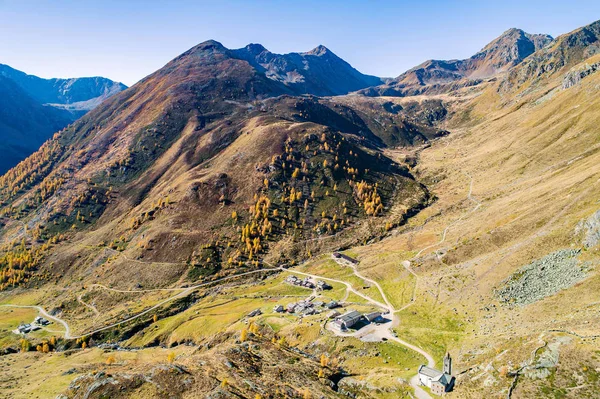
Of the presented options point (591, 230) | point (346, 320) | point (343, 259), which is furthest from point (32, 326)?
point (591, 230)

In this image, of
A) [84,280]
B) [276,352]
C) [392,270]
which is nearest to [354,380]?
[276,352]

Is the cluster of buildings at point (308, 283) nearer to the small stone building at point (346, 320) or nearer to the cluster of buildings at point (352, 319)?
the cluster of buildings at point (352, 319)

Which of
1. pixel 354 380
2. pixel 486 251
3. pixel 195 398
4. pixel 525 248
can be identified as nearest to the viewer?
pixel 195 398

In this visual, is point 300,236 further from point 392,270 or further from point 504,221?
point 504,221

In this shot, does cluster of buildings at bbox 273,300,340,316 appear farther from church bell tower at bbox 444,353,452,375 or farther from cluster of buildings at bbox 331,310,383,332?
church bell tower at bbox 444,353,452,375

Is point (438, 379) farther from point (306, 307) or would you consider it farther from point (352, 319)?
point (306, 307)

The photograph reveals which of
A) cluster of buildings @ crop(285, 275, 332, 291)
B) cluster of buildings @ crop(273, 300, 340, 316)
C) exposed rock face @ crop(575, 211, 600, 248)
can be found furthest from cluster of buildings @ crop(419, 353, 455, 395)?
cluster of buildings @ crop(285, 275, 332, 291)
